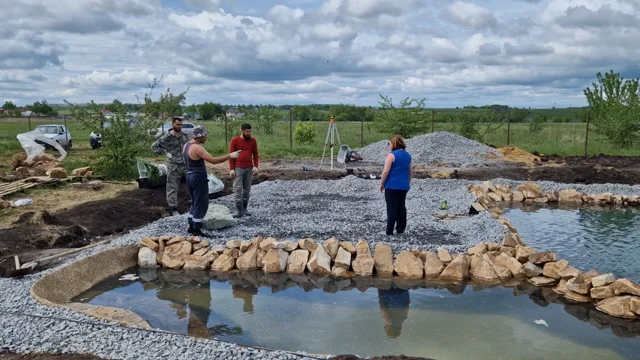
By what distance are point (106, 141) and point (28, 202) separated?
3022mm

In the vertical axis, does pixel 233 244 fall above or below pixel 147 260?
above

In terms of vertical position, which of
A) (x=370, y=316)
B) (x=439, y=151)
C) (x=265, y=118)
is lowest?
(x=370, y=316)

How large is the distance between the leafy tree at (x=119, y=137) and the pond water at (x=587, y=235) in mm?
9069

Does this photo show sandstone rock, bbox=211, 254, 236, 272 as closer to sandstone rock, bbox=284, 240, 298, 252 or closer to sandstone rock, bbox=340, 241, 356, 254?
sandstone rock, bbox=284, 240, 298, 252

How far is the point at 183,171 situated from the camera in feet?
29.3

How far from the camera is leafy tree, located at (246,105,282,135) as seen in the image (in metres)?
28.4

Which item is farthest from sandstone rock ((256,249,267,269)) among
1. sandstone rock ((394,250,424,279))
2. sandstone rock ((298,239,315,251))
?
sandstone rock ((394,250,424,279))

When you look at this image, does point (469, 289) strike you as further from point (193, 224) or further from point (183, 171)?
point (183, 171)

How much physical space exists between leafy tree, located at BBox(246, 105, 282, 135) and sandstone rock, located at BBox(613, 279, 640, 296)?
2388cm

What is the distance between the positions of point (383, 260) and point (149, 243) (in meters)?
3.21

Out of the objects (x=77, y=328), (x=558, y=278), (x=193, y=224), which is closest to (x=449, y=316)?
(x=558, y=278)

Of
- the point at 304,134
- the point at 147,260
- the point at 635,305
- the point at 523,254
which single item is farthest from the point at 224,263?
the point at 304,134

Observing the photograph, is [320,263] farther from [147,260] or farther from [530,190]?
[530,190]

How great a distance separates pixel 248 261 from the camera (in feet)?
22.7
